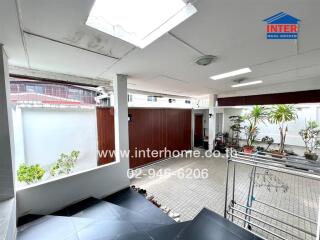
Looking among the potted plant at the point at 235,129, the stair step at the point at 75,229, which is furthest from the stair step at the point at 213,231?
the potted plant at the point at 235,129

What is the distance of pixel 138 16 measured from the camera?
1.22 meters

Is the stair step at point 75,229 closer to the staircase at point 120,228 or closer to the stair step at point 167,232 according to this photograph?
the staircase at point 120,228

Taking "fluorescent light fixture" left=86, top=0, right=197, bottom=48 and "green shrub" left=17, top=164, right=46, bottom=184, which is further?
"green shrub" left=17, top=164, right=46, bottom=184

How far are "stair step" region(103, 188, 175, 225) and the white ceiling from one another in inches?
94.7

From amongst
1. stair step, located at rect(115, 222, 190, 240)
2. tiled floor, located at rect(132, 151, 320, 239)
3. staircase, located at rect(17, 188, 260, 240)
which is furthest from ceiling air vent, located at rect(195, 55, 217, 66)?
tiled floor, located at rect(132, 151, 320, 239)

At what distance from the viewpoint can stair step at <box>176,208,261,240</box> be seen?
1375 mm

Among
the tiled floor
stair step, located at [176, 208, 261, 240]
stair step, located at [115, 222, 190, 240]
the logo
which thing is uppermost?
the logo

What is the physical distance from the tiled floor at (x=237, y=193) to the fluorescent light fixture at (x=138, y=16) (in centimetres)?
274

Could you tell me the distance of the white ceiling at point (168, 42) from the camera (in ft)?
3.50

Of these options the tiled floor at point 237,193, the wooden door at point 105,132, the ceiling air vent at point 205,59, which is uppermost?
the ceiling air vent at point 205,59

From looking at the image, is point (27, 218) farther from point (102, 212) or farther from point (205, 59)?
point (205, 59)

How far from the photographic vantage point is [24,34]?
1387 mm

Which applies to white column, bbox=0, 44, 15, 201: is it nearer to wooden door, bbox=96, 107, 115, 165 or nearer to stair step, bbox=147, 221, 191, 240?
stair step, bbox=147, 221, 191, 240

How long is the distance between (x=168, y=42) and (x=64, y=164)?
3.06 meters
